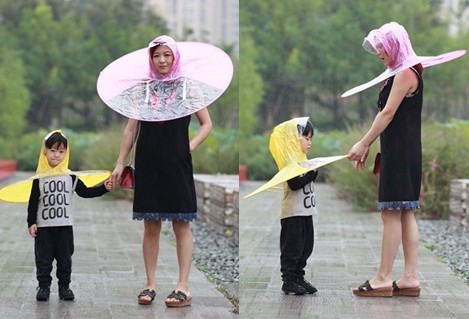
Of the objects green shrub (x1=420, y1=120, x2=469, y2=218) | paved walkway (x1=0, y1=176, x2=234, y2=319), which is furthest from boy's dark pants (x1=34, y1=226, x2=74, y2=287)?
green shrub (x1=420, y1=120, x2=469, y2=218)

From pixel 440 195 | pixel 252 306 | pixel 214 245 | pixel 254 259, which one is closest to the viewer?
pixel 252 306

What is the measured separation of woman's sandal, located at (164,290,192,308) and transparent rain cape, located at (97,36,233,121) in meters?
1.00

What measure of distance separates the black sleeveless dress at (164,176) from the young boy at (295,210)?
2.27ft

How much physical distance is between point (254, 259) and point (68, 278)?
2245 mm

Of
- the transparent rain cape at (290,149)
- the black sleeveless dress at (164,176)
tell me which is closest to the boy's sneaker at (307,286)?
the transparent rain cape at (290,149)

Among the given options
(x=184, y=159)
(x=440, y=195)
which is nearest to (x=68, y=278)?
(x=184, y=159)

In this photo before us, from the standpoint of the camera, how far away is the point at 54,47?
109 ft

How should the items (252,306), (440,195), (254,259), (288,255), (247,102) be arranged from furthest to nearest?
(247,102), (440,195), (254,259), (288,255), (252,306)

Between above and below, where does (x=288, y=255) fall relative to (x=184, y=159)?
below

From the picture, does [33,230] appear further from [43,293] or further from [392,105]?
[392,105]

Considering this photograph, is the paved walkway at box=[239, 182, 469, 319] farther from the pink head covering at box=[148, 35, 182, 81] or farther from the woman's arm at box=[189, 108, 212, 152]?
the pink head covering at box=[148, 35, 182, 81]

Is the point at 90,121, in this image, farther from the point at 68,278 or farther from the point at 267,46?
the point at 68,278

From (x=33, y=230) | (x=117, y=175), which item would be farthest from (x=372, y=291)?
(x=33, y=230)

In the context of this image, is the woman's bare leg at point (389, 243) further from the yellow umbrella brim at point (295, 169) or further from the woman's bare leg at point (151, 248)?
the woman's bare leg at point (151, 248)
